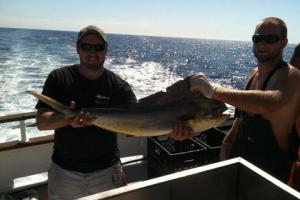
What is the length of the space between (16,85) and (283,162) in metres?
11.5

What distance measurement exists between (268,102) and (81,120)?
1.30 m

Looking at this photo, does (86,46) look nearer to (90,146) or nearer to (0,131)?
(90,146)

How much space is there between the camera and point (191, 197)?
1.48 m

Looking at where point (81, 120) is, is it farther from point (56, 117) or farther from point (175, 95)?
point (175, 95)

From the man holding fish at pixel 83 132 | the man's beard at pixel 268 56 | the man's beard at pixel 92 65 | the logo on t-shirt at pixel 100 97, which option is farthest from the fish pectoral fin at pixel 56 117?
the man's beard at pixel 268 56

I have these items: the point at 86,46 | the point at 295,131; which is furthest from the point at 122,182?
the point at 295,131

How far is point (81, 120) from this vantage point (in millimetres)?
2604

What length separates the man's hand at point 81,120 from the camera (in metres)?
2.60

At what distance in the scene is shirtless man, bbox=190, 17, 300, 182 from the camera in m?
2.40

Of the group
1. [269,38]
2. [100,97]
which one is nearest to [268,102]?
[269,38]

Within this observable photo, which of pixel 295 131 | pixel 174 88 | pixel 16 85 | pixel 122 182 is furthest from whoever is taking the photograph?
pixel 16 85

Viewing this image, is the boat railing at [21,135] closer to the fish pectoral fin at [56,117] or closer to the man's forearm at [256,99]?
the fish pectoral fin at [56,117]

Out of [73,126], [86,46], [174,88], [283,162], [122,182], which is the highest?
[86,46]

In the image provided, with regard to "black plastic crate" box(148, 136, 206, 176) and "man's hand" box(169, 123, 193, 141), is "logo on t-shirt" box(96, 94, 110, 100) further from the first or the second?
"black plastic crate" box(148, 136, 206, 176)
